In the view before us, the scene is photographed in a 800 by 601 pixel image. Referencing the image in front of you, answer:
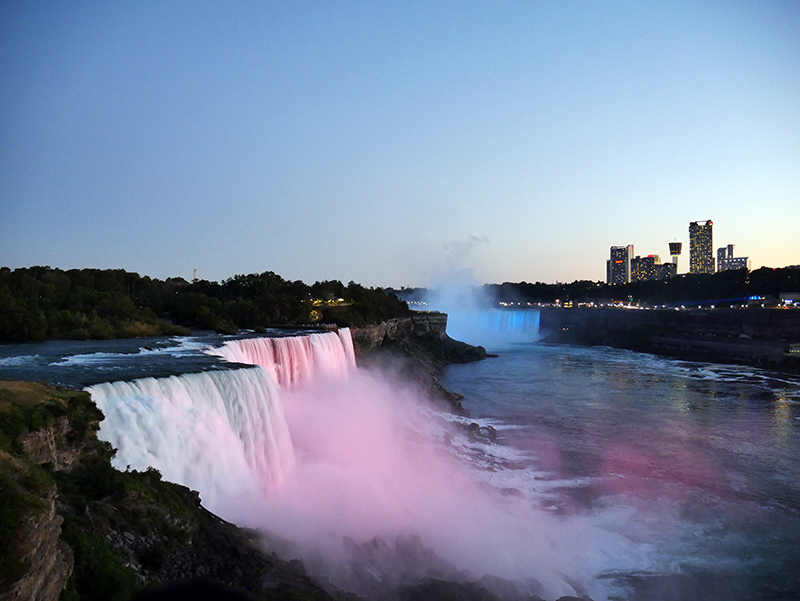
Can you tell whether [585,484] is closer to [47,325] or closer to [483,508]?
[483,508]

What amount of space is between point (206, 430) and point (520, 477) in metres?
11.1

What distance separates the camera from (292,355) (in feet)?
84.9

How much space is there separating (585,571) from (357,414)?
1367 centimetres

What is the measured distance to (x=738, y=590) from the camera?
1216 cm

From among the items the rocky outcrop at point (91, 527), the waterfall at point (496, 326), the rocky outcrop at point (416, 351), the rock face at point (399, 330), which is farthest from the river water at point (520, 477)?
the waterfall at point (496, 326)

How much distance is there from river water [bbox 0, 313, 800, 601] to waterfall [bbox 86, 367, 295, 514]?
54 mm

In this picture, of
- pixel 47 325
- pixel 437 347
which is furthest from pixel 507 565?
pixel 437 347

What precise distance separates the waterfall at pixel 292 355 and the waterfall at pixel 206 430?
4.78m

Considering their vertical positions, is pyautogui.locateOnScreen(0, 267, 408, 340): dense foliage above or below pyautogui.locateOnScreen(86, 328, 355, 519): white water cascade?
above

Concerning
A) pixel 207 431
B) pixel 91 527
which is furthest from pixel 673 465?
pixel 91 527

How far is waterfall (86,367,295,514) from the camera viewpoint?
1082 centimetres

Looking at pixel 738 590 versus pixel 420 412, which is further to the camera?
pixel 420 412

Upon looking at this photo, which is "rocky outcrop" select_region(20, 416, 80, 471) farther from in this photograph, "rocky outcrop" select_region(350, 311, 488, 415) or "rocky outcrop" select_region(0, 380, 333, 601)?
"rocky outcrop" select_region(350, 311, 488, 415)

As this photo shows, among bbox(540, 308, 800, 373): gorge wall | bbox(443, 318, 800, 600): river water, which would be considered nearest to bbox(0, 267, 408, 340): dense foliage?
bbox(443, 318, 800, 600): river water
